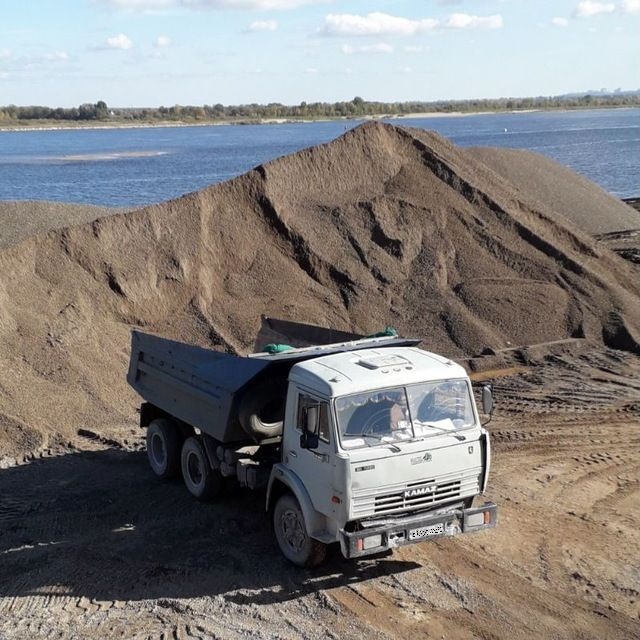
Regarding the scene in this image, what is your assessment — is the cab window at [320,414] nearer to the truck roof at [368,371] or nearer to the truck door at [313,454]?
the truck door at [313,454]

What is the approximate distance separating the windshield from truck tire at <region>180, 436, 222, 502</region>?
2891 millimetres

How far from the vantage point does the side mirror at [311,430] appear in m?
9.12

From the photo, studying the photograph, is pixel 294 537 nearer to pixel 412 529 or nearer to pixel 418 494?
pixel 412 529

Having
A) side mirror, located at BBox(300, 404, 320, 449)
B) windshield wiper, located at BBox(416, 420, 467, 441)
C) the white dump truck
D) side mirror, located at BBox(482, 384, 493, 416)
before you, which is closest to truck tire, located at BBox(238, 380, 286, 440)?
the white dump truck

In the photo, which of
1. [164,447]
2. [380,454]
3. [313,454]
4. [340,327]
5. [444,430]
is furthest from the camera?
[340,327]

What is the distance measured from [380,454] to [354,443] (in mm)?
282

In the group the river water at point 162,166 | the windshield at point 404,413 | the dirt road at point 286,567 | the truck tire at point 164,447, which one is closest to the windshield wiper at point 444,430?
the windshield at point 404,413

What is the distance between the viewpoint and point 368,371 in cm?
942

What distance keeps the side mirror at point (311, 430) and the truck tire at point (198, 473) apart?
7.92 ft

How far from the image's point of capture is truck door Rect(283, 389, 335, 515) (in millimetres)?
9023

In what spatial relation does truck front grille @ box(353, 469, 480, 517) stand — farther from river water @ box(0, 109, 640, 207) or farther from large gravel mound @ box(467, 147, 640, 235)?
river water @ box(0, 109, 640, 207)

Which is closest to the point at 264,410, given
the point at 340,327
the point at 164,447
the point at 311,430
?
the point at 311,430

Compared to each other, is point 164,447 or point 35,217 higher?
point 35,217

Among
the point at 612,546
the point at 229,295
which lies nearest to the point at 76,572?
the point at 612,546
